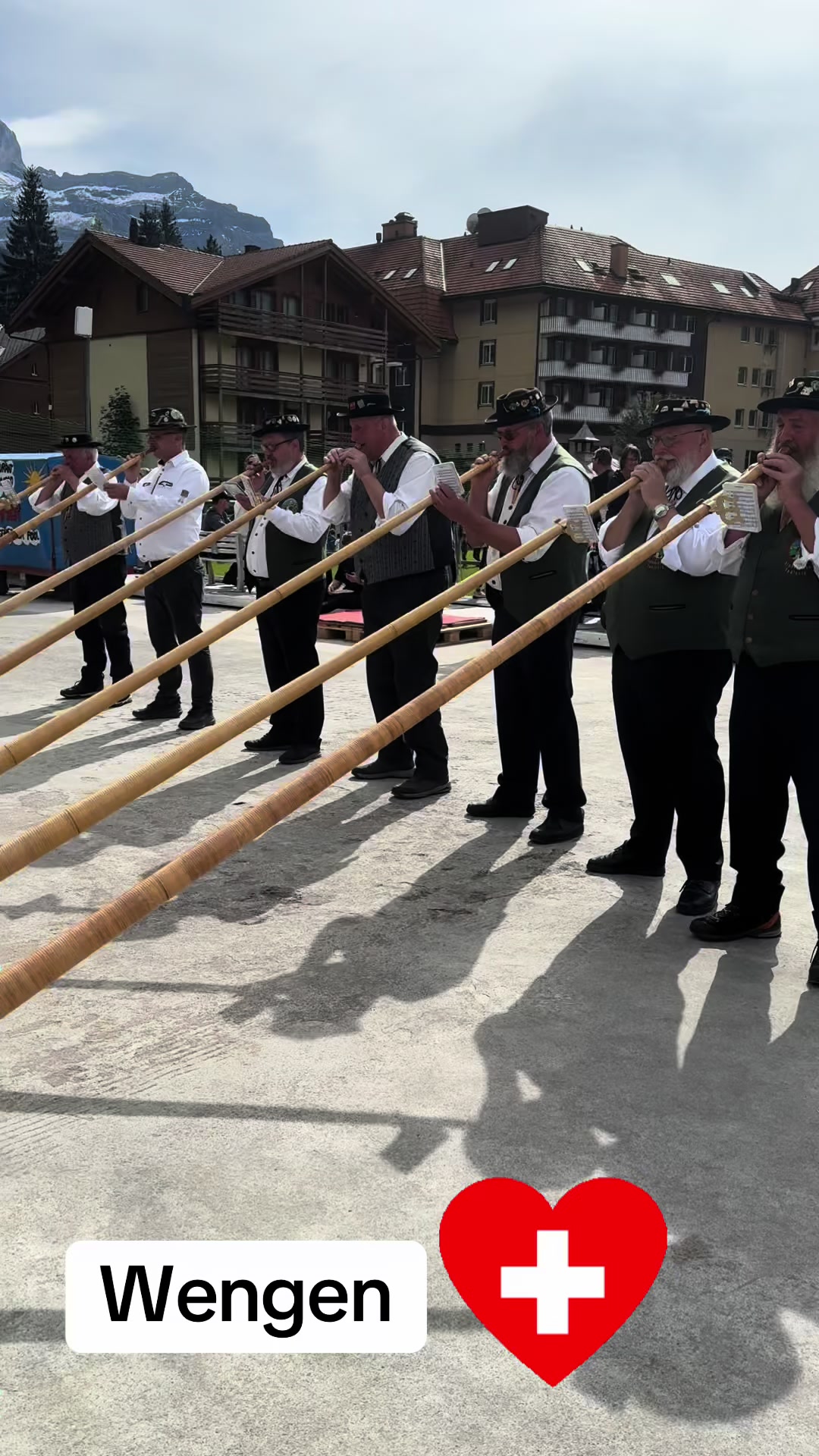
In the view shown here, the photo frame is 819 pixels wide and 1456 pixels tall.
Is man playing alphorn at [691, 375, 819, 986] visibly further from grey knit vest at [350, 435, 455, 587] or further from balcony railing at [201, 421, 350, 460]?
balcony railing at [201, 421, 350, 460]

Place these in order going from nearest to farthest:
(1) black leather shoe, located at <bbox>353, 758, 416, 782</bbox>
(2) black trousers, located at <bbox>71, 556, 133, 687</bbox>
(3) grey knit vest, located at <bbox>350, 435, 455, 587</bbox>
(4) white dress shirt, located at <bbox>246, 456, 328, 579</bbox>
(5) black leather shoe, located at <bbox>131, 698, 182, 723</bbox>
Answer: (3) grey knit vest, located at <bbox>350, 435, 455, 587</bbox>
(1) black leather shoe, located at <bbox>353, 758, 416, 782</bbox>
(4) white dress shirt, located at <bbox>246, 456, 328, 579</bbox>
(5) black leather shoe, located at <bbox>131, 698, 182, 723</bbox>
(2) black trousers, located at <bbox>71, 556, 133, 687</bbox>

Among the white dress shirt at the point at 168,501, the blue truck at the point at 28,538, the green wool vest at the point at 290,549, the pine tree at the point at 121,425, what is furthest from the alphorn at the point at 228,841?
the pine tree at the point at 121,425

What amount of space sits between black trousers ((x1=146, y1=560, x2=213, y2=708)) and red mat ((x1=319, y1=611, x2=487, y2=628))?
3641 mm

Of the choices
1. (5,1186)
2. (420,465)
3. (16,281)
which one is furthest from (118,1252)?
(16,281)

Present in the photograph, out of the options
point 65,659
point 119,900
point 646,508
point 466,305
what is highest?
point 466,305

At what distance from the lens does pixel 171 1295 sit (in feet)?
7.55

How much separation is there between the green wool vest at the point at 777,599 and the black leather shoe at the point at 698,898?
1.07 meters

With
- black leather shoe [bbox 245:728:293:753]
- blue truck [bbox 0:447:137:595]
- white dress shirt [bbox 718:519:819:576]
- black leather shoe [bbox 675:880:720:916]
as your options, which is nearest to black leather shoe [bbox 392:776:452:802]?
black leather shoe [bbox 245:728:293:753]

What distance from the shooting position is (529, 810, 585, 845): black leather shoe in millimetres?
5480

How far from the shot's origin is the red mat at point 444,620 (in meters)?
12.2

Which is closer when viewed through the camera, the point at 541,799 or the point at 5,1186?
the point at 5,1186

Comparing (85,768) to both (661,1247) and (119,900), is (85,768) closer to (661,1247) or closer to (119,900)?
(119,900)

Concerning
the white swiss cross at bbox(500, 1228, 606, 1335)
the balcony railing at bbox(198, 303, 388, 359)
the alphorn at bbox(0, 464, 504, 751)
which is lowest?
the white swiss cross at bbox(500, 1228, 606, 1335)

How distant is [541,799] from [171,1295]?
4.27 metres
